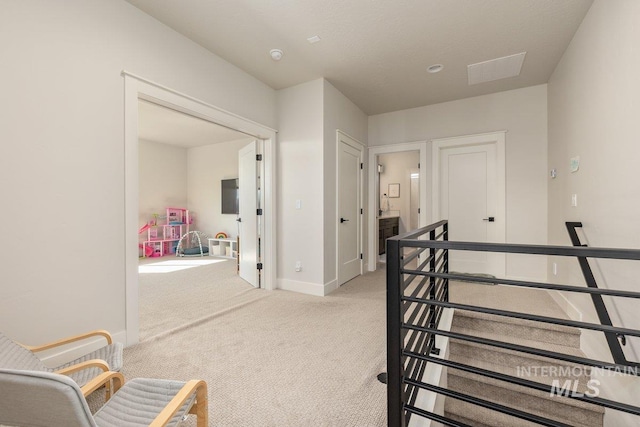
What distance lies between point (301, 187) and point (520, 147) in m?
3.04

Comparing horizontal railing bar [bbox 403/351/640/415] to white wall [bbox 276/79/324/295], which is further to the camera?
white wall [bbox 276/79/324/295]

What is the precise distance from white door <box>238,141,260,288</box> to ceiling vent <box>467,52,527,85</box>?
288cm

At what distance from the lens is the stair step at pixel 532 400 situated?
2031 mm

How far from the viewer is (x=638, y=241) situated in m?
1.58

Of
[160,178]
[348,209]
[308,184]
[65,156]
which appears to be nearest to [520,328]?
[348,209]

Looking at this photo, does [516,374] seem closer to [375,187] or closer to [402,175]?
[375,187]

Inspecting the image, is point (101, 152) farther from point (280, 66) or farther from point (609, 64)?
point (609, 64)

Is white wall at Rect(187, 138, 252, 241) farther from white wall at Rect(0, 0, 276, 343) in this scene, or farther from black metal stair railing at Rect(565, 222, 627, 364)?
black metal stair railing at Rect(565, 222, 627, 364)

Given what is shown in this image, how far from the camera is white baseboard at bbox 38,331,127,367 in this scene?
71.2 inches

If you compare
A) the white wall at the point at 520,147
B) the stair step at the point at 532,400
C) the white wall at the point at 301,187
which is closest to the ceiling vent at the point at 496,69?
the white wall at the point at 520,147

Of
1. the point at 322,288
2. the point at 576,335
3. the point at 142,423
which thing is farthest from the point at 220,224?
the point at 576,335

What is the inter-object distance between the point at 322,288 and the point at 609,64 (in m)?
3.19

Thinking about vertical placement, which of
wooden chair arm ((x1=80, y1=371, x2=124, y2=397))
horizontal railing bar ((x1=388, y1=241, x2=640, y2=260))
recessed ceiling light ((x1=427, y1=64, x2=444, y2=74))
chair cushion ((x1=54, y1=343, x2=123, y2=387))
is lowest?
chair cushion ((x1=54, y1=343, x2=123, y2=387))

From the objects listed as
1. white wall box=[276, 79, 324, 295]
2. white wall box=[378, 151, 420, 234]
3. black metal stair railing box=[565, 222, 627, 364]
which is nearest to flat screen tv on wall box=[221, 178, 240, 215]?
white wall box=[276, 79, 324, 295]
